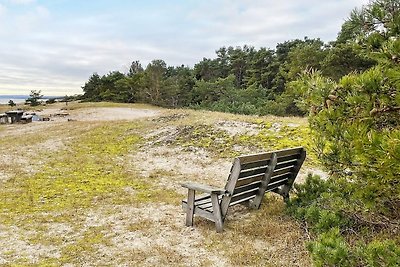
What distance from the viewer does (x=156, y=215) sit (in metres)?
4.64

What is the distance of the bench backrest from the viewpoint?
363 centimetres

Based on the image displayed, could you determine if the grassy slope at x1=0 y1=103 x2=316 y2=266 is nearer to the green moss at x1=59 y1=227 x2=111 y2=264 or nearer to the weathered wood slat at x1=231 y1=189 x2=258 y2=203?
the green moss at x1=59 y1=227 x2=111 y2=264

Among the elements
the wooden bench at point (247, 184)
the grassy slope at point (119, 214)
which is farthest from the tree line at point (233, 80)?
the wooden bench at point (247, 184)

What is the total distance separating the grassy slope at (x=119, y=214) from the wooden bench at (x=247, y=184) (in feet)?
0.70

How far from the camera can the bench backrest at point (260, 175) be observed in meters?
3.63

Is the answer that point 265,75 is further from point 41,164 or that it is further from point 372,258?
point 372,258

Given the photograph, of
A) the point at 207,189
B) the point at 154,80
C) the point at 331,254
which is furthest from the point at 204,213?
the point at 154,80

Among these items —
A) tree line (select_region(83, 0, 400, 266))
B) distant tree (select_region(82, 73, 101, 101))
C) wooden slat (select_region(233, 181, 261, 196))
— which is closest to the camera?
tree line (select_region(83, 0, 400, 266))

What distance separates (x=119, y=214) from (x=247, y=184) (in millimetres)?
1951

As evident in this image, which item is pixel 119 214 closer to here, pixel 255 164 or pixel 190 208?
pixel 190 208

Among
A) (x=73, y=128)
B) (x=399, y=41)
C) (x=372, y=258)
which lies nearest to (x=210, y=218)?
(x=372, y=258)

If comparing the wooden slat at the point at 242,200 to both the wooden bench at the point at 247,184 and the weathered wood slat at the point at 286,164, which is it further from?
the weathered wood slat at the point at 286,164

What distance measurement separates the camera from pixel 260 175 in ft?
13.1

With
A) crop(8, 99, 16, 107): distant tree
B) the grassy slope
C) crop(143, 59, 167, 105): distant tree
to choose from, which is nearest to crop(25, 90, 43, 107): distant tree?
crop(8, 99, 16, 107): distant tree
